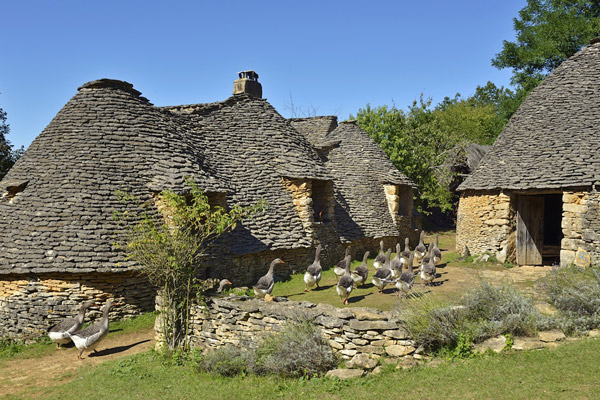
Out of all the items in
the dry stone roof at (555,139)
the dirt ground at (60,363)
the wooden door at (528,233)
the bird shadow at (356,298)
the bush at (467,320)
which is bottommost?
the dirt ground at (60,363)

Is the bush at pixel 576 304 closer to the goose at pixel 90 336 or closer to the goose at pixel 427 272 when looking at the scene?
the goose at pixel 427 272

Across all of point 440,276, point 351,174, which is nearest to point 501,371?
point 440,276

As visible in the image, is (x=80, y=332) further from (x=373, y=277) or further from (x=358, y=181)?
(x=358, y=181)

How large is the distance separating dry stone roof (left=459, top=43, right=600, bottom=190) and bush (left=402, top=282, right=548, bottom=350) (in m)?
8.31

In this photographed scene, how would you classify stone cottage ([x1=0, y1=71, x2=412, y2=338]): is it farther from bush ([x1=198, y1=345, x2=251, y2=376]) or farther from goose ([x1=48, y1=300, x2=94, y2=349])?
bush ([x1=198, y1=345, x2=251, y2=376])

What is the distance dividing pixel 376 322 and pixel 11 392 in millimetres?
7327

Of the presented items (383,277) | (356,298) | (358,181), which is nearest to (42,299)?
(356,298)

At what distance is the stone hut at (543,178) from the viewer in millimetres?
14922

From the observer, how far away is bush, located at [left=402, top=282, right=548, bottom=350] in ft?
26.3

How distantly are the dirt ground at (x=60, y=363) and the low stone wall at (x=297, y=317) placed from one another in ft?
4.62

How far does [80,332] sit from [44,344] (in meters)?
1.84

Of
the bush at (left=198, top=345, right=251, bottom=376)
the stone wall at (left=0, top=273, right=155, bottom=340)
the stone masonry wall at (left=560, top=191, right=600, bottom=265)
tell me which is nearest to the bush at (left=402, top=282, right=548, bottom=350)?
the bush at (left=198, top=345, right=251, bottom=376)

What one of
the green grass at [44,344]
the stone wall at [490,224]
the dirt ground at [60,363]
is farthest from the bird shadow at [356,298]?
the stone wall at [490,224]

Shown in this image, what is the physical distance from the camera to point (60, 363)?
10523 millimetres
